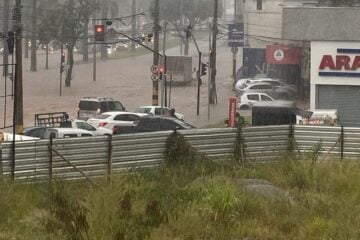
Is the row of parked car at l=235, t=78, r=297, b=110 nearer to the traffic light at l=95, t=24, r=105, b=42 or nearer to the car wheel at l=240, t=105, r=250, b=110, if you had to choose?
the car wheel at l=240, t=105, r=250, b=110

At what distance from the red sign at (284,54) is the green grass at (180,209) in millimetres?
37604

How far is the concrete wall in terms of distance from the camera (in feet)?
103

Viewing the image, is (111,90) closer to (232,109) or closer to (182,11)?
(232,109)

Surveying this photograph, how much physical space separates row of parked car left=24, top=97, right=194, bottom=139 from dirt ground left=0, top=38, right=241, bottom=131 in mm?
3754

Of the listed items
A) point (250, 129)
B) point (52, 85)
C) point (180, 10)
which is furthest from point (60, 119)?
point (180, 10)

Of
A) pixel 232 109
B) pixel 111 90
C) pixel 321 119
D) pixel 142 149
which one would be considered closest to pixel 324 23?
pixel 321 119

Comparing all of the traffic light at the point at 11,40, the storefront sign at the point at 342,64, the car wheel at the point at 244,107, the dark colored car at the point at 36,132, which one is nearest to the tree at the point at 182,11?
the car wheel at the point at 244,107

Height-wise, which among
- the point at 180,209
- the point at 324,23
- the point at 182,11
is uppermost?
the point at 182,11

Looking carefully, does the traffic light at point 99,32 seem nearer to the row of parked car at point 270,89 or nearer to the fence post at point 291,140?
the row of parked car at point 270,89

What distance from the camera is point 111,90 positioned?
61.8 metres

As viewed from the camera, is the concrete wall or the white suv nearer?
the concrete wall

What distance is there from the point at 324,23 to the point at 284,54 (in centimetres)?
2272

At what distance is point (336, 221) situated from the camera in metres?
13.8

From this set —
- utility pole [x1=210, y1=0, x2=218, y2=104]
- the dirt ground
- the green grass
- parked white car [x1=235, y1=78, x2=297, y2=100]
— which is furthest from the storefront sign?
parked white car [x1=235, y1=78, x2=297, y2=100]
